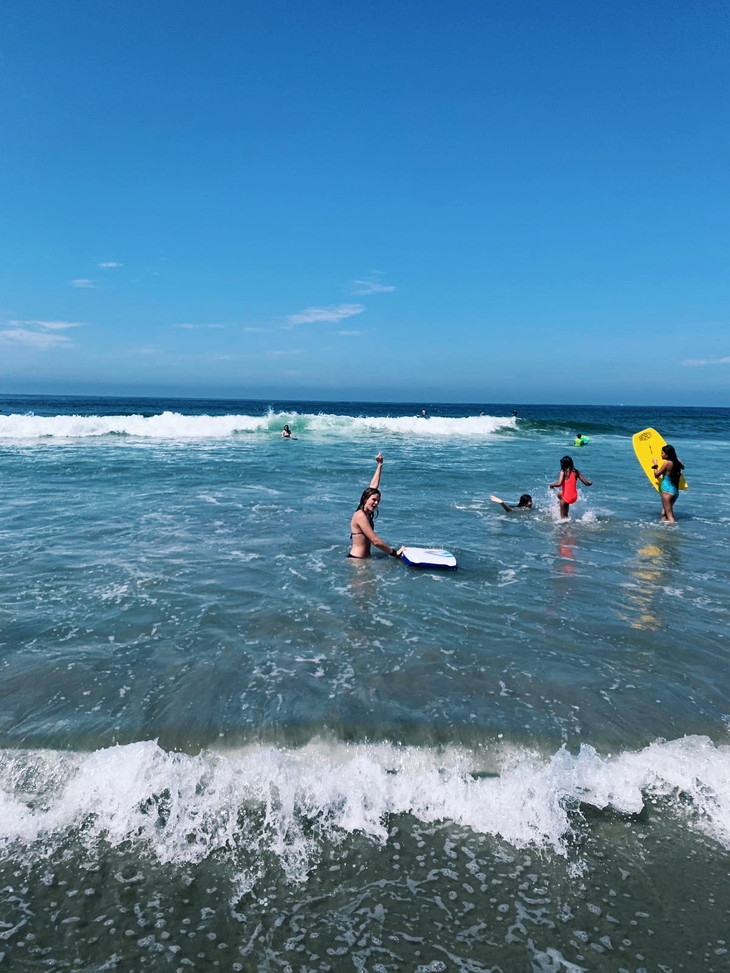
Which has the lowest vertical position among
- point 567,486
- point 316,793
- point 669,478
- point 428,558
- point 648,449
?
point 316,793

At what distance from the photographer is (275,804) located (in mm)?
4156

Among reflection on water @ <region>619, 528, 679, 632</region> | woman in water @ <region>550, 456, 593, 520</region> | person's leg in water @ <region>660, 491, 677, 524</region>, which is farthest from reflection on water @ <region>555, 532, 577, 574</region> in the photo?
person's leg in water @ <region>660, 491, 677, 524</region>

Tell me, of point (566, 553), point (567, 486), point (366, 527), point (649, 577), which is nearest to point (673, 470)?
point (567, 486)

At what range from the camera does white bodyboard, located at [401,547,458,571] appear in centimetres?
947

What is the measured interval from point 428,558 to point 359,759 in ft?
16.9

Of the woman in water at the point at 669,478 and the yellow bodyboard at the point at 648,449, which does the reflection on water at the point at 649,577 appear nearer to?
the woman in water at the point at 669,478

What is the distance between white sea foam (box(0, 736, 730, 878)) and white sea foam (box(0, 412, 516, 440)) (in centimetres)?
3413

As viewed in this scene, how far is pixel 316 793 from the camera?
4.25m

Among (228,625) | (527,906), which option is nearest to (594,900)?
(527,906)

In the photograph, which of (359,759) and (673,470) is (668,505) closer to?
(673,470)

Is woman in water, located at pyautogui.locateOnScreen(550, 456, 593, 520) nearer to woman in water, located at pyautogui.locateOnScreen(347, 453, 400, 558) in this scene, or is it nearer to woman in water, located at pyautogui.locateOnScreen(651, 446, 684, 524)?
woman in water, located at pyautogui.locateOnScreen(651, 446, 684, 524)

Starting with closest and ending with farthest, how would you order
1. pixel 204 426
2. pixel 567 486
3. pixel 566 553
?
pixel 566 553
pixel 567 486
pixel 204 426

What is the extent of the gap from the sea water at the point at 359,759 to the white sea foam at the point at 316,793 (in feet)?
0.06

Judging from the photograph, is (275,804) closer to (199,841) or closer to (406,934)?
(199,841)
